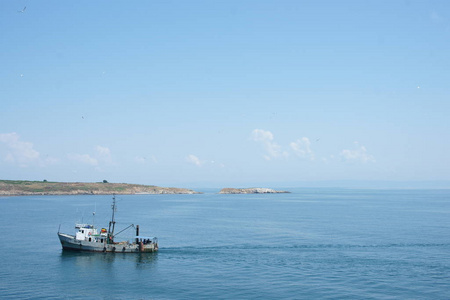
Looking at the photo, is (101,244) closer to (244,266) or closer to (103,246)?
(103,246)

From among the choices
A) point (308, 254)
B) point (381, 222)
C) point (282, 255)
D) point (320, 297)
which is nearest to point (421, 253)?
point (308, 254)

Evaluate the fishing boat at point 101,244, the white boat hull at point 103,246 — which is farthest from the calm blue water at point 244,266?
the fishing boat at point 101,244

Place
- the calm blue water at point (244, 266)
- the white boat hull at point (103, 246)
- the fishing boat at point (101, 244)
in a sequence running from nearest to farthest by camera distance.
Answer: the calm blue water at point (244, 266) < the white boat hull at point (103, 246) < the fishing boat at point (101, 244)

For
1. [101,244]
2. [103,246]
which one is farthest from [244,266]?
[101,244]

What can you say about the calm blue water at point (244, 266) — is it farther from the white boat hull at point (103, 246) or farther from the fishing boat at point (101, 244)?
the fishing boat at point (101, 244)

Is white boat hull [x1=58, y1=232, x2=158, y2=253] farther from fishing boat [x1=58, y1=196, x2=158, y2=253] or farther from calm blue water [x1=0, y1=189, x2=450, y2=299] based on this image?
calm blue water [x1=0, y1=189, x2=450, y2=299]

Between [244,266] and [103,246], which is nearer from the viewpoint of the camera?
[244,266]

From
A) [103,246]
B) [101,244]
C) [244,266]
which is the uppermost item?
[101,244]

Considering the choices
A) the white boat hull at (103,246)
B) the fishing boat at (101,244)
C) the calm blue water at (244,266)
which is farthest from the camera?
the fishing boat at (101,244)

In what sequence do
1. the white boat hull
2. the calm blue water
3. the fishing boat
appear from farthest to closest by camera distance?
the fishing boat → the white boat hull → the calm blue water

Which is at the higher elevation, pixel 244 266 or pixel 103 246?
pixel 103 246

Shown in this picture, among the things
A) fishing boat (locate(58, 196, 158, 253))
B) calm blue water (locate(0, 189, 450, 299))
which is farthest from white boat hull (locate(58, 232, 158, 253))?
calm blue water (locate(0, 189, 450, 299))

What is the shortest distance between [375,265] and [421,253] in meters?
15.9

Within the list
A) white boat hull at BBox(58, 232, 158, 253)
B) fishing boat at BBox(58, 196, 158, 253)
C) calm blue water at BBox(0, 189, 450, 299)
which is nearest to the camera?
calm blue water at BBox(0, 189, 450, 299)
